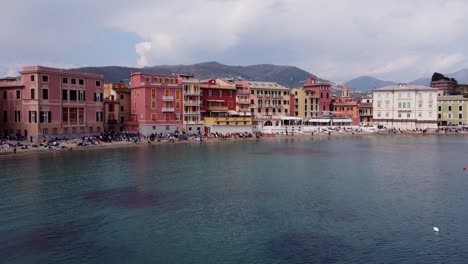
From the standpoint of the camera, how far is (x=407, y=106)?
122625 millimetres

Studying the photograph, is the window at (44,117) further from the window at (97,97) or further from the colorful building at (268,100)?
the colorful building at (268,100)

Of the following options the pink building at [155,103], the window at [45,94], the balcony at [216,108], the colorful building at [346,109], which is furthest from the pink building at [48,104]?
the colorful building at [346,109]

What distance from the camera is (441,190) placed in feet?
127

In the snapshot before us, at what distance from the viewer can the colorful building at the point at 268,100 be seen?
107m

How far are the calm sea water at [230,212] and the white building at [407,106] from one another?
7224 cm

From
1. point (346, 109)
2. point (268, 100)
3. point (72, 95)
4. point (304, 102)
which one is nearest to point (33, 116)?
point (72, 95)

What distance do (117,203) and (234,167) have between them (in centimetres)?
2069

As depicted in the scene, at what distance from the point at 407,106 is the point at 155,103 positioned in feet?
238

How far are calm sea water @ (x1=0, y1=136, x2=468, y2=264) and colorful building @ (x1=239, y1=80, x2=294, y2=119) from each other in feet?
173

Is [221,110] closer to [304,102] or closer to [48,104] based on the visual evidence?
[304,102]

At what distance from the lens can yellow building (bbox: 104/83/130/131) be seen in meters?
84.6

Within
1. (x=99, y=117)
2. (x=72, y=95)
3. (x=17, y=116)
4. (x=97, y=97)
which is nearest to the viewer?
(x=17, y=116)

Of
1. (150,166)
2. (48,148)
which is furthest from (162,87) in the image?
(150,166)

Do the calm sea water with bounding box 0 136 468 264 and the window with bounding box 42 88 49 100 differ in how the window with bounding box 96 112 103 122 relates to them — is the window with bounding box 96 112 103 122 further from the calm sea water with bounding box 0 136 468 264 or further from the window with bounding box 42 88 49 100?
the calm sea water with bounding box 0 136 468 264
